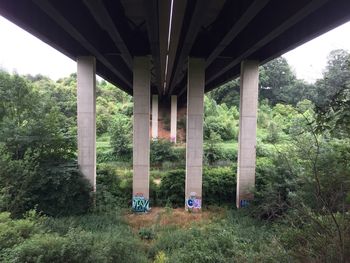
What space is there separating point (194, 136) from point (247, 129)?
3.34 m

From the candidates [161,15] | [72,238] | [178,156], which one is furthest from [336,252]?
[178,156]

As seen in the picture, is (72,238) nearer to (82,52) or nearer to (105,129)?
(82,52)

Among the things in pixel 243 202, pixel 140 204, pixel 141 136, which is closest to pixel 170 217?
pixel 140 204

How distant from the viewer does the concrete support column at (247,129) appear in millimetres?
19688

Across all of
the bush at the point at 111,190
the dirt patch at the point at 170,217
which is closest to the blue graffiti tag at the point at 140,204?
the dirt patch at the point at 170,217

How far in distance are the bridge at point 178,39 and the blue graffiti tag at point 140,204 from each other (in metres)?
0.31

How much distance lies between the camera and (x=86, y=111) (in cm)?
1917

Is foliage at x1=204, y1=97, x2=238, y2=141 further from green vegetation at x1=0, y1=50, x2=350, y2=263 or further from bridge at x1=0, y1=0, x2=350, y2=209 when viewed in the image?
green vegetation at x1=0, y1=50, x2=350, y2=263

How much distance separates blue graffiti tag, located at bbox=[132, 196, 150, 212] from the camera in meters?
19.4

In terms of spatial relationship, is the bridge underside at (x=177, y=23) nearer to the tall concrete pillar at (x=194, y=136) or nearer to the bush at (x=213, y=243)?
the tall concrete pillar at (x=194, y=136)

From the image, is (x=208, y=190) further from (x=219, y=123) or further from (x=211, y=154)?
(x=219, y=123)

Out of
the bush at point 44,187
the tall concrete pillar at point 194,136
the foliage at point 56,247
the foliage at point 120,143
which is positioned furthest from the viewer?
the foliage at point 120,143

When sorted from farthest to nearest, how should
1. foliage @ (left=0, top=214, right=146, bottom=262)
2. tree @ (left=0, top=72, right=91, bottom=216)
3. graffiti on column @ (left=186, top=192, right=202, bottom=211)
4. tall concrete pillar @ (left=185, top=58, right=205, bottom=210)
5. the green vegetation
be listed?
tall concrete pillar @ (left=185, top=58, right=205, bottom=210) < graffiti on column @ (left=186, top=192, right=202, bottom=211) < tree @ (left=0, top=72, right=91, bottom=216) < foliage @ (left=0, top=214, right=146, bottom=262) < the green vegetation

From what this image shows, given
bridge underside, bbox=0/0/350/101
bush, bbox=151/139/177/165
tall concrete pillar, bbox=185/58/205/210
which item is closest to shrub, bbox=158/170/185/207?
tall concrete pillar, bbox=185/58/205/210
